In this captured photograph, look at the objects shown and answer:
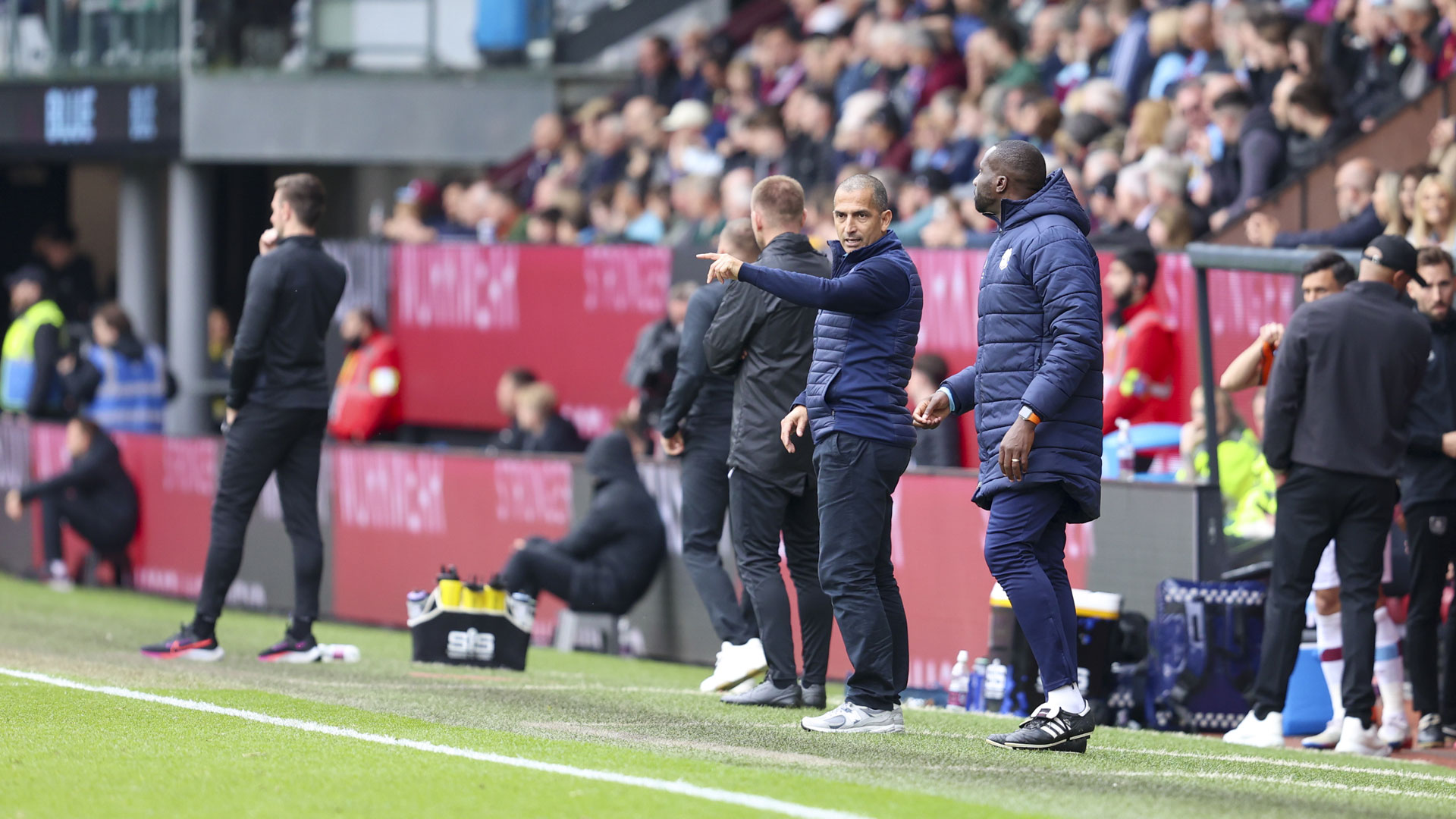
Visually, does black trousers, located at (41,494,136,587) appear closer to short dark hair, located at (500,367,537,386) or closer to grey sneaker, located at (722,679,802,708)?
short dark hair, located at (500,367,537,386)

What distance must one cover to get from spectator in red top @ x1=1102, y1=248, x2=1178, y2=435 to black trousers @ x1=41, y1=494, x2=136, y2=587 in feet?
25.6

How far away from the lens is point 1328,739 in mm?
8781

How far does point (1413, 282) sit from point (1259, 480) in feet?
4.59

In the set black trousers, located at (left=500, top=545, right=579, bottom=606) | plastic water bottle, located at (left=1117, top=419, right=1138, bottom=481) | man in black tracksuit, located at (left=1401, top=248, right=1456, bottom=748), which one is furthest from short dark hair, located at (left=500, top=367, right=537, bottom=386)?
man in black tracksuit, located at (left=1401, top=248, right=1456, bottom=748)

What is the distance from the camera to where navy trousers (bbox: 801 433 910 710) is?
731 centimetres

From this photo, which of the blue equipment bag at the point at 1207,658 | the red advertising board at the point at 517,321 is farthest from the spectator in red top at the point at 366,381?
the blue equipment bag at the point at 1207,658

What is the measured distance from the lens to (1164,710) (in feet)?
31.2

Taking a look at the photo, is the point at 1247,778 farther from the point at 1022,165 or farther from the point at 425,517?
the point at 425,517

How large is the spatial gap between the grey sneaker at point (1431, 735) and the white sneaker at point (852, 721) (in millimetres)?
2816

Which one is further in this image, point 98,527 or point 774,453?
point 98,527

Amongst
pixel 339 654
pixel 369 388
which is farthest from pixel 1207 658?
pixel 369 388

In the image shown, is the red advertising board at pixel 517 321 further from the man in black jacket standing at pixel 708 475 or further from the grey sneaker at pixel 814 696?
the grey sneaker at pixel 814 696

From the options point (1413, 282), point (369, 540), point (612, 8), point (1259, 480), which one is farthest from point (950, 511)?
point (612, 8)

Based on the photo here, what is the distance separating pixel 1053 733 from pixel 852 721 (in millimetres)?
717
